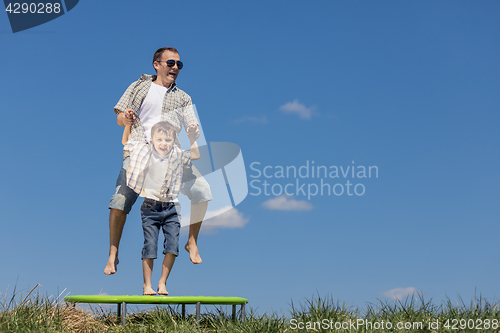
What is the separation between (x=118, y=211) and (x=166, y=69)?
7.31 feet

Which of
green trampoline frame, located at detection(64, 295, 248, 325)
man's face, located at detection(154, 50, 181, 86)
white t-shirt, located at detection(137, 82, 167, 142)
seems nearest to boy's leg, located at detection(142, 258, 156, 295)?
green trampoline frame, located at detection(64, 295, 248, 325)

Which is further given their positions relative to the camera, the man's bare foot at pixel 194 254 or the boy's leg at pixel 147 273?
the man's bare foot at pixel 194 254

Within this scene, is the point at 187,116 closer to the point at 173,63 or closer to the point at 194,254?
the point at 173,63

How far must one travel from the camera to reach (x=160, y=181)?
6586 millimetres

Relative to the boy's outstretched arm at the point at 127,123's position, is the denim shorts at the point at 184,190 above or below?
below

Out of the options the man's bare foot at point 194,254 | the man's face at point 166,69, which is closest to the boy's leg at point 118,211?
the man's bare foot at point 194,254

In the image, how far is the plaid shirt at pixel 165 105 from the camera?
7.03m

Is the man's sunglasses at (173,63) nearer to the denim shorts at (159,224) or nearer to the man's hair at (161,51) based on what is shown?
the man's hair at (161,51)


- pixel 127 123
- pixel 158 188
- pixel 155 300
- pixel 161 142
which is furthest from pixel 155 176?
pixel 155 300

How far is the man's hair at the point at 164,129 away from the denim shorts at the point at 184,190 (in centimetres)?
55

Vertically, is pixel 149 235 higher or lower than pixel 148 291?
higher

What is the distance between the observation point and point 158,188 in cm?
655

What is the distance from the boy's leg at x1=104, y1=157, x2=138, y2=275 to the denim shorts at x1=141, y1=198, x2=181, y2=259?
0.93 feet

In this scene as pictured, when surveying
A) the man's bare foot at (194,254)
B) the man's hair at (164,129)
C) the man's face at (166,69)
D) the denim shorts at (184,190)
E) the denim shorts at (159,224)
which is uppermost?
the man's face at (166,69)
